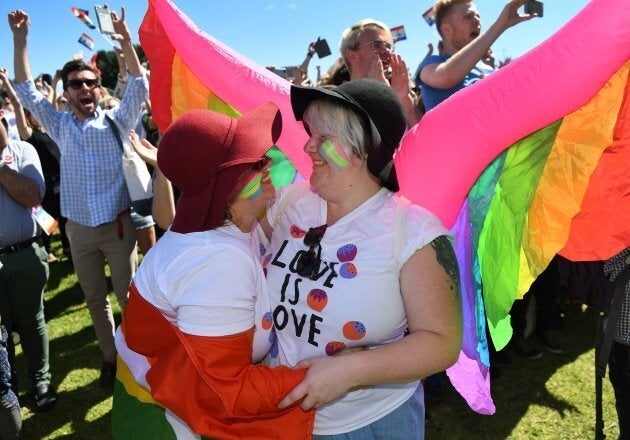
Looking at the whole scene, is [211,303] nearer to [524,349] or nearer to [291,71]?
[291,71]

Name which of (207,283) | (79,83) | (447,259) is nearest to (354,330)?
(447,259)

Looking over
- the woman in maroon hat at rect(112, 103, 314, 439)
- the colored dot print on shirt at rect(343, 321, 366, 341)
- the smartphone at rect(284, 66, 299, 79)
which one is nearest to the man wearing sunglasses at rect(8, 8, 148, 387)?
the smartphone at rect(284, 66, 299, 79)

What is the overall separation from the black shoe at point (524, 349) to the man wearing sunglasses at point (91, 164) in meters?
3.22

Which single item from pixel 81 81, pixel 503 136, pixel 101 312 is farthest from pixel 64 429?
pixel 503 136

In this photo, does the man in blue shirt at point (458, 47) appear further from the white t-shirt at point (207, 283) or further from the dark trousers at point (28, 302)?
the dark trousers at point (28, 302)

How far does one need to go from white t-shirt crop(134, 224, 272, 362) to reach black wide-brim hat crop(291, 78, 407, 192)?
45cm

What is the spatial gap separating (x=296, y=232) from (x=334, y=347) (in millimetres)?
382

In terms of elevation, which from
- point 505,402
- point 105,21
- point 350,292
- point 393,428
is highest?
point 105,21

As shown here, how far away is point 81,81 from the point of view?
3549 mm

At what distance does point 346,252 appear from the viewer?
1.39m

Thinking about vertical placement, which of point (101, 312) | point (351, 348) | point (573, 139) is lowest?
point (101, 312)

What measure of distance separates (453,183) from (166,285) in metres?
0.92

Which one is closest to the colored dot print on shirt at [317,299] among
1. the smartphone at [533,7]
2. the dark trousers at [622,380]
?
the dark trousers at [622,380]

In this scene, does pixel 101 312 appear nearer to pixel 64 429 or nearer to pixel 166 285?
pixel 64 429
